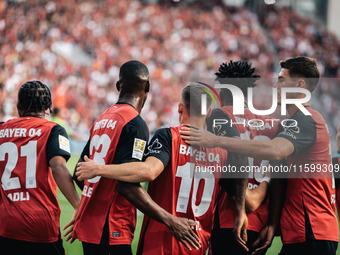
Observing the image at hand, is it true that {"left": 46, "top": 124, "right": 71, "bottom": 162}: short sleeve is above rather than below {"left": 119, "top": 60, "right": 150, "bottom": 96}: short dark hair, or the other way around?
below

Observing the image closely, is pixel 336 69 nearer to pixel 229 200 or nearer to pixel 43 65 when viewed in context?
pixel 43 65

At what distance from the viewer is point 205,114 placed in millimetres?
2785

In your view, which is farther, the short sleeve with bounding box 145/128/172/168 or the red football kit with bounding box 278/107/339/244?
the red football kit with bounding box 278/107/339/244

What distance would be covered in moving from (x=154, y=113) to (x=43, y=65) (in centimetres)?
489

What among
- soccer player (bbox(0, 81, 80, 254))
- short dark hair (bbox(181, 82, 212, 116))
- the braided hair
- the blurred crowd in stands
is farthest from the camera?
the blurred crowd in stands

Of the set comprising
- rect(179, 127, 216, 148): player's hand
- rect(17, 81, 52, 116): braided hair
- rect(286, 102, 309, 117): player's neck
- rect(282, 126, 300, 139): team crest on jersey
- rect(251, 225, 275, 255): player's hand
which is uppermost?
rect(17, 81, 52, 116): braided hair

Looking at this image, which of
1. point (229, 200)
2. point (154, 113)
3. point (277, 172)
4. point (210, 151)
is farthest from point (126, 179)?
point (154, 113)

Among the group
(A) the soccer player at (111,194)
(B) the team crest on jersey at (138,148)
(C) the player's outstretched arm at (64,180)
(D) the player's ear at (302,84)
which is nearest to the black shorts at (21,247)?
(C) the player's outstretched arm at (64,180)

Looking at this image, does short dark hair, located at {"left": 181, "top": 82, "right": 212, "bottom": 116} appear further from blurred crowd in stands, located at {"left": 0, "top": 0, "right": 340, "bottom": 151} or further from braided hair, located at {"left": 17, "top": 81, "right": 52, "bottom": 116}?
blurred crowd in stands, located at {"left": 0, "top": 0, "right": 340, "bottom": 151}

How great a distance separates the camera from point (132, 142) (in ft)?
8.56

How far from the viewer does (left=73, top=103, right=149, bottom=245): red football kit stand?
104 inches

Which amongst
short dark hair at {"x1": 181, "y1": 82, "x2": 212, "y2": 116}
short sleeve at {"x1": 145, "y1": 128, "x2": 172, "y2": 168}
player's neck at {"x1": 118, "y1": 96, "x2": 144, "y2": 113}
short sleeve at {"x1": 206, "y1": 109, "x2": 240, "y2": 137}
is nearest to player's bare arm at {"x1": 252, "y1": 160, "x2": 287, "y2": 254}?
short sleeve at {"x1": 206, "y1": 109, "x2": 240, "y2": 137}

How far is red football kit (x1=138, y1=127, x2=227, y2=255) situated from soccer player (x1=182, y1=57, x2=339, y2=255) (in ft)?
0.40

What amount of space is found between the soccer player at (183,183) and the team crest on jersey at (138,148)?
0.13ft
